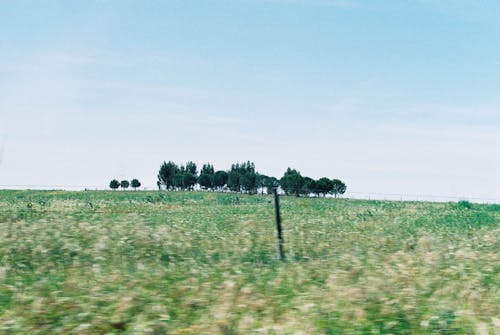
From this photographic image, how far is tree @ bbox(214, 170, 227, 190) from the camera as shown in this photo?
147 meters

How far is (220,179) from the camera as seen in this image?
480ft

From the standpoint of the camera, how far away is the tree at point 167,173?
153 metres

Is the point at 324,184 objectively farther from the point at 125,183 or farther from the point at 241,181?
the point at 125,183

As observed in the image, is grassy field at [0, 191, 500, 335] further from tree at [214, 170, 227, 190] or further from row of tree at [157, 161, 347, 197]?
tree at [214, 170, 227, 190]

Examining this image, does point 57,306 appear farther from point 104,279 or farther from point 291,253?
point 291,253

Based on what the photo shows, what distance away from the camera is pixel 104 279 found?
27.3ft

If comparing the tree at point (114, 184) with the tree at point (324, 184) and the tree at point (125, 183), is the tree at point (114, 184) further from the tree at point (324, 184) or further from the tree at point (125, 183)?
the tree at point (324, 184)

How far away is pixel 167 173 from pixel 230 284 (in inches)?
5827

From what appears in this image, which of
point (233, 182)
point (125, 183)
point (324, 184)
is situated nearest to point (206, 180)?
point (233, 182)

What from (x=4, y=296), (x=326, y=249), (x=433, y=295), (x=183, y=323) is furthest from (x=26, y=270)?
(x=433, y=295)

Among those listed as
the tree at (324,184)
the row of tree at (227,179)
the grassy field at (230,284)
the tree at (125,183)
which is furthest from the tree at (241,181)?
the grassy field at (230,284)

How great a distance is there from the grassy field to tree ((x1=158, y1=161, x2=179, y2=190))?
463ft

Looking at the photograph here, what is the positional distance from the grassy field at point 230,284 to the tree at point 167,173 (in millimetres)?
141006

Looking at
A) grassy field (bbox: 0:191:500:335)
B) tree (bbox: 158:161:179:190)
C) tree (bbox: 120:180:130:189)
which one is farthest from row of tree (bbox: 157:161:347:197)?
grassy field (bbox: 0:191:500:335)
